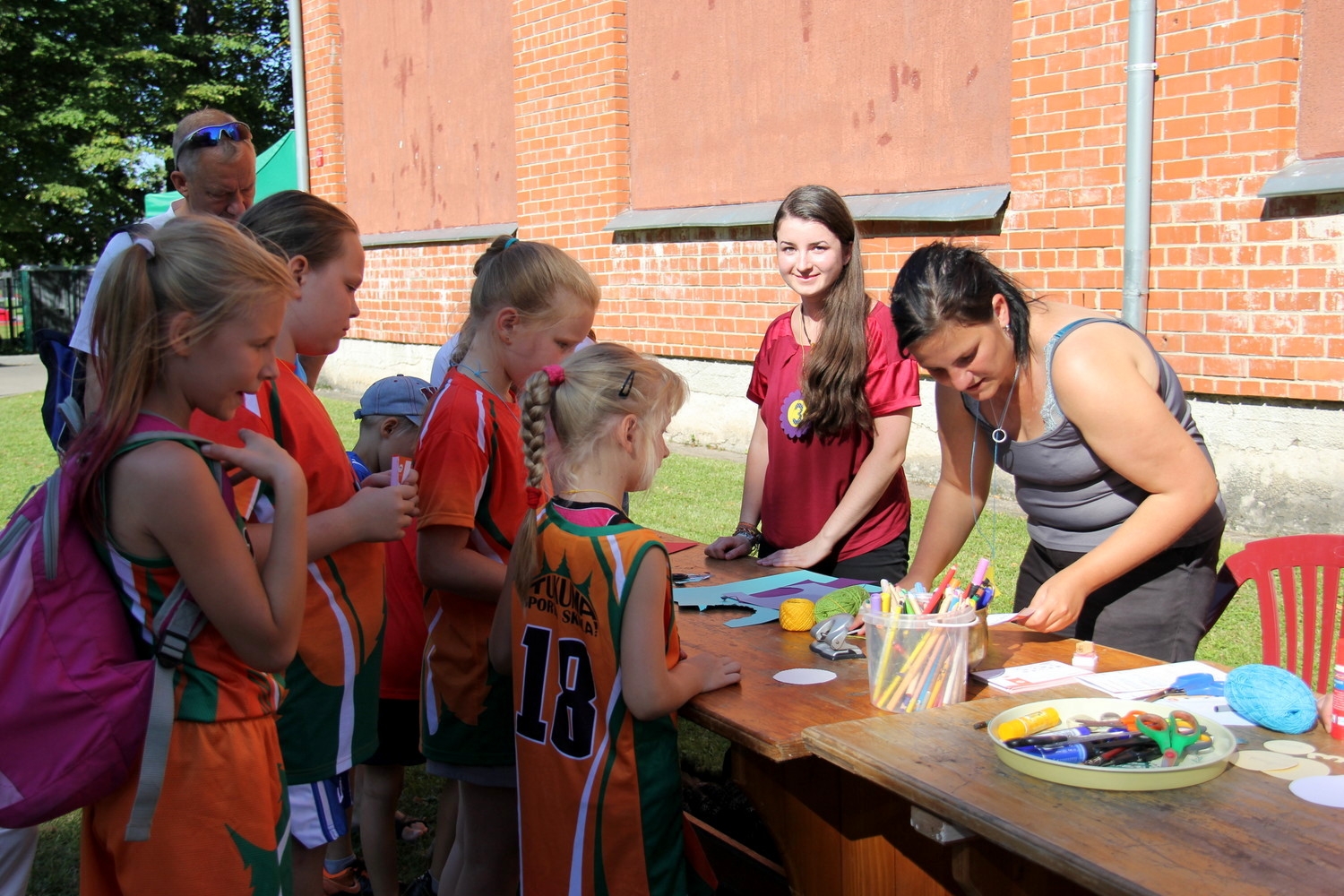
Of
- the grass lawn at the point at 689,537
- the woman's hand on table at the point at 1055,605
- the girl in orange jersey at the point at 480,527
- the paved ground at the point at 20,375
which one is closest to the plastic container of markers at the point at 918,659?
the woman's hand on table at the point at 1055,605

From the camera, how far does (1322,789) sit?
63.9 inches

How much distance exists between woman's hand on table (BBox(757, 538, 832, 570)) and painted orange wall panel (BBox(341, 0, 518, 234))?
7701mm

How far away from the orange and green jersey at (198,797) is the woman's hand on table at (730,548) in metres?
1.64

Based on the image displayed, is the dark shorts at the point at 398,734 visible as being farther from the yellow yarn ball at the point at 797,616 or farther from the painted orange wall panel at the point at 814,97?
the painted orange wall panel at the point at 814,97

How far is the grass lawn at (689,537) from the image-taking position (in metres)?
3.40

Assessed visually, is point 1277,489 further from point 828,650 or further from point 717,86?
point 717,86

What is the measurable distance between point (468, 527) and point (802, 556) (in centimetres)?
119

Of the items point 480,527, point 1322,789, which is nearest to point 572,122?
point 480,527

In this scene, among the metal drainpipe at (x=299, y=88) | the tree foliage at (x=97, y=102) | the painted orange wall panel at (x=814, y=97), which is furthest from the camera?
the tree foliage at (x=97, y=102)

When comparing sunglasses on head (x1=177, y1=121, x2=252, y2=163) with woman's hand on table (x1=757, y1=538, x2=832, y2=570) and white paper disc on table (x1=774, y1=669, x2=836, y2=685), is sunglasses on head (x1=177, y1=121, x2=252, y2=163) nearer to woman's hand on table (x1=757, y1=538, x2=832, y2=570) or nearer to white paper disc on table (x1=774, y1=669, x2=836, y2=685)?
woman's hand on table (x1=757, y1=538, x2=832, y2=570)

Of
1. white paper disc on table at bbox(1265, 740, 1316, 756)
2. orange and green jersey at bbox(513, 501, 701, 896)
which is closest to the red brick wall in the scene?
orange and green jersey at bbox(513, 501, 701, 896)

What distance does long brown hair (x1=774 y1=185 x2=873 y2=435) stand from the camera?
3316 mm

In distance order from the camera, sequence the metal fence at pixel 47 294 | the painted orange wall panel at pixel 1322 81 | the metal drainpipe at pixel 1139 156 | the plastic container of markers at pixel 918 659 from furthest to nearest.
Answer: the metal fence at pixel 47 294, the metal drainpipe at pixel 1139 156, the painted orange wall panel at pixel 1322 81, the plastic container of markers at pixel 918 659

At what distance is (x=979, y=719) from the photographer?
1943 millimetres
